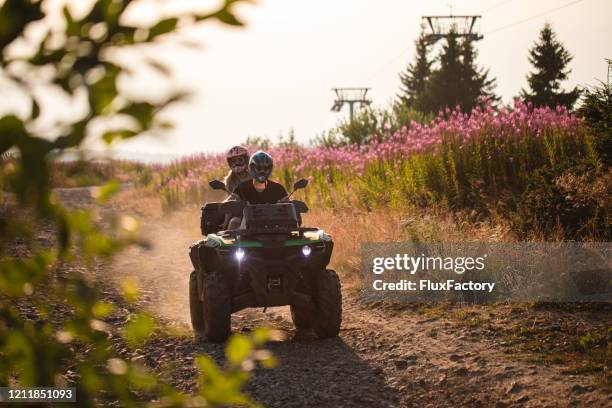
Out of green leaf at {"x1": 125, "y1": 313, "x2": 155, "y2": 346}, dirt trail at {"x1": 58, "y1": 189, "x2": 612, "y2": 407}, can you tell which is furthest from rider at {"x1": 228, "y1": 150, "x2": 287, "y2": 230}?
green leaf at {"x1": 125, "y1": 313, "x2": 155, "y2": 346}

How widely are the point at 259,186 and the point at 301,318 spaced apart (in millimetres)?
1400

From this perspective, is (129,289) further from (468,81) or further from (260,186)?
(468,81)

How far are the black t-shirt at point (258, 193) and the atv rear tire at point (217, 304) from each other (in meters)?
1.10

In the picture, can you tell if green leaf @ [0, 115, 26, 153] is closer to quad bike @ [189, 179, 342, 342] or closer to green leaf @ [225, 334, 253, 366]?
green leaf @ [225, 334, 253, 366]

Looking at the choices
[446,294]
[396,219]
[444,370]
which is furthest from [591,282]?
[396,219]

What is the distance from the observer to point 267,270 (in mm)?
6531

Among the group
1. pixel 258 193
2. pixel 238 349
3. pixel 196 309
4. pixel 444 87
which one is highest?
pixel 444 87

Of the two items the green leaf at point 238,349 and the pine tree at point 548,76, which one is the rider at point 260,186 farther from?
the pine tree at point 548,76

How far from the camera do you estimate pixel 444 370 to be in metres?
5.71

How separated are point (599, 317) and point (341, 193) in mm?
7629

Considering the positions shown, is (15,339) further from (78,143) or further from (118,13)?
(118,13)

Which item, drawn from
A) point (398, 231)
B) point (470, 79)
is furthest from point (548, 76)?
point (398, 231)

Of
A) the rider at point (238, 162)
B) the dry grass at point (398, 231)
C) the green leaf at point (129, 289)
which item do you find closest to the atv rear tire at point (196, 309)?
the rider at point (238, 162)

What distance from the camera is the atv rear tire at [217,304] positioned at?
21.6 feet
